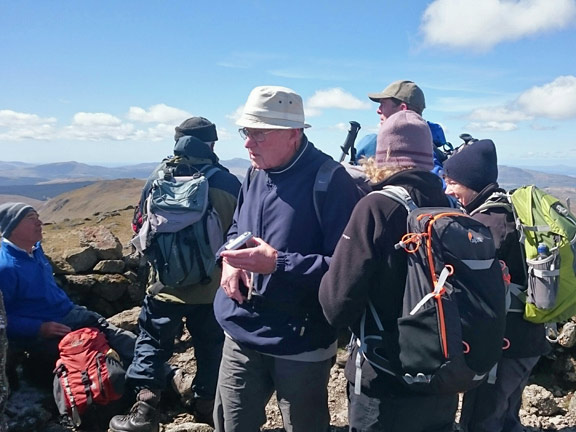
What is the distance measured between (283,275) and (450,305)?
4.14 feet

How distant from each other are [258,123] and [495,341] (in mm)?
2304

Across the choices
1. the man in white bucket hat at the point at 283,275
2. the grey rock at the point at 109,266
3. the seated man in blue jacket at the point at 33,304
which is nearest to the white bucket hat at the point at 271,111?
the man in white bucket hat at the point at 283,275

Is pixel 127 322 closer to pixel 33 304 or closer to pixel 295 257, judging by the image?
pixel 33 304

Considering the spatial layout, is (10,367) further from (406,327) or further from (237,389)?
(406,327)

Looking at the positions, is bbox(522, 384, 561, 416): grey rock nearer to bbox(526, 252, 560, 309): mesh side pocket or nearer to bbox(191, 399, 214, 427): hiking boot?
bbox(526, 252, 560, 309): mesh side pocket

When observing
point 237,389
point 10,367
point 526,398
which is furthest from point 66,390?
point 526,398

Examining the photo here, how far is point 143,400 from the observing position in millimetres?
5465

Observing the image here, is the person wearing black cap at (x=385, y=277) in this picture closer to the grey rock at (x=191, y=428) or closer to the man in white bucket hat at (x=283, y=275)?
the man in white bucket hat at (x=283, y=275)

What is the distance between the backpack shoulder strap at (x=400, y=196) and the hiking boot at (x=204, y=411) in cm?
408

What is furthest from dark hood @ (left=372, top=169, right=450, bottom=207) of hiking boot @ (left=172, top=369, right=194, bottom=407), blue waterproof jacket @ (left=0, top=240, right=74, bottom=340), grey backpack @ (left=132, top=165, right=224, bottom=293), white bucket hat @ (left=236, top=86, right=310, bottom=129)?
blue waterproof jacket @ (left=0, top=240, right=74, bottom=340)

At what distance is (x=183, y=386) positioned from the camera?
628cm

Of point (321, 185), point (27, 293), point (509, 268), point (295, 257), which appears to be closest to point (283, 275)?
point (295, 257)

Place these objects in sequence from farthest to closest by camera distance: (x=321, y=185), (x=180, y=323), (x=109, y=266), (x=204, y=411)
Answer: (x=109, y=266), (x=204, y=411), (x=180, y=323), (x=321, y=185)

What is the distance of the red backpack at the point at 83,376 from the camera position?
17.7 feet
